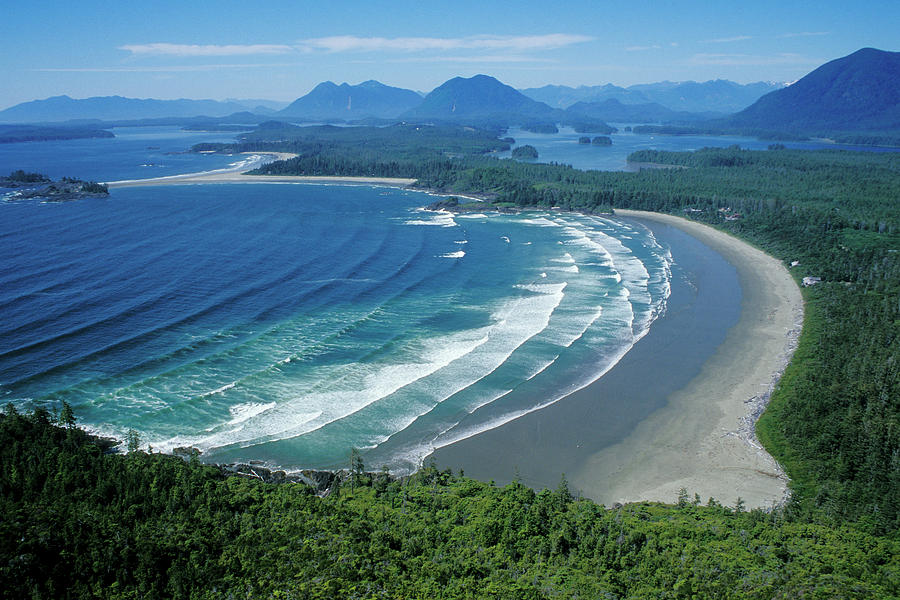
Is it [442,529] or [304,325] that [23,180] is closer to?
[304,325]

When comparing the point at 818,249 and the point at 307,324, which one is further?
the point at 818,249

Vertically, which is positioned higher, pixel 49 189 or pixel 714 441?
pixel 49 189

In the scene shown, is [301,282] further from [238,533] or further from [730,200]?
[730,200]

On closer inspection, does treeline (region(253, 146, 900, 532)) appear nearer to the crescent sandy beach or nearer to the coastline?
the crescent sandy beach

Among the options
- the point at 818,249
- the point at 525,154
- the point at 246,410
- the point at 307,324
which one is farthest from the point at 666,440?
the point at 525,154

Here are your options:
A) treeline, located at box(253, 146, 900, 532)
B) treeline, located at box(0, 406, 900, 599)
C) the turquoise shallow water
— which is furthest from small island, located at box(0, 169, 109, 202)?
treeline, located at box(0, 406, 900, 599)

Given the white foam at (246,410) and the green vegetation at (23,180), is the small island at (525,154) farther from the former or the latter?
the white foam at (246,410)
